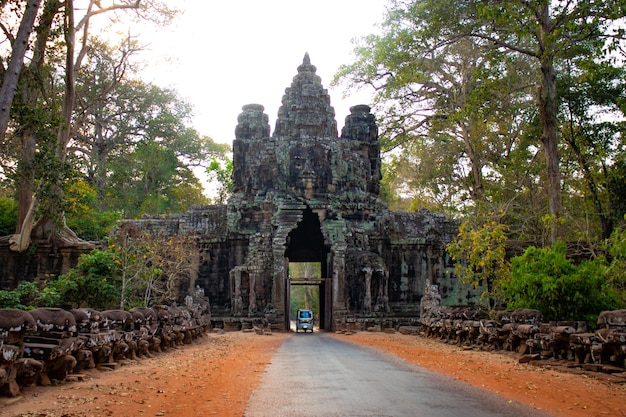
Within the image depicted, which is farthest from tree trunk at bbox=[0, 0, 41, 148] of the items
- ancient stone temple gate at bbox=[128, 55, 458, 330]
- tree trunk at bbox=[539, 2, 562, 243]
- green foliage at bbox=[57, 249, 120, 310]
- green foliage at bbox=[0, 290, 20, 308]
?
ancient stone temple gate at bbox=[128, 55, 458, 330]

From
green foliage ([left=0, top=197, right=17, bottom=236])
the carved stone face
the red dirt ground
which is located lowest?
the red dirt ground

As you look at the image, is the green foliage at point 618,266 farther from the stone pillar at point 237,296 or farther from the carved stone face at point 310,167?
the stone pillar at point 237,296

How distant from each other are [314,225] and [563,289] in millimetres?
17303

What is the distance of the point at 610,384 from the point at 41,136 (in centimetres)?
1184

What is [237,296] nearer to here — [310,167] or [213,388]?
[310,167]

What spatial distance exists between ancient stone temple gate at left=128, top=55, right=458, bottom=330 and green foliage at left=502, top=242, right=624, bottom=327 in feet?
34.5

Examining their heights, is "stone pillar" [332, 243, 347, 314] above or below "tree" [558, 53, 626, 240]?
below

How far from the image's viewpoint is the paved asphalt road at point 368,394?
6.19 metres

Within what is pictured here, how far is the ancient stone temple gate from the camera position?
25312 millimetres

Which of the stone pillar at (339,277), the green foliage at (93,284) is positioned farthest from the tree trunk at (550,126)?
the green foliage at (93,284)

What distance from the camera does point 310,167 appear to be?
27125 mm

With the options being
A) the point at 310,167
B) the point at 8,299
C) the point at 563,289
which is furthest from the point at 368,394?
the point at 310,167

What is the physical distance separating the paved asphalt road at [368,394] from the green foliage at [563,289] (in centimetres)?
489

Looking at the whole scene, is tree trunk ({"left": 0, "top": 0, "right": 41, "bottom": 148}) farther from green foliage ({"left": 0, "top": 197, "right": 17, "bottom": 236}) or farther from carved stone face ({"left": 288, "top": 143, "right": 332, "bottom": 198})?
green foliage ({"left": 0, "top": 197, "right": 17, "bottom": 236})
